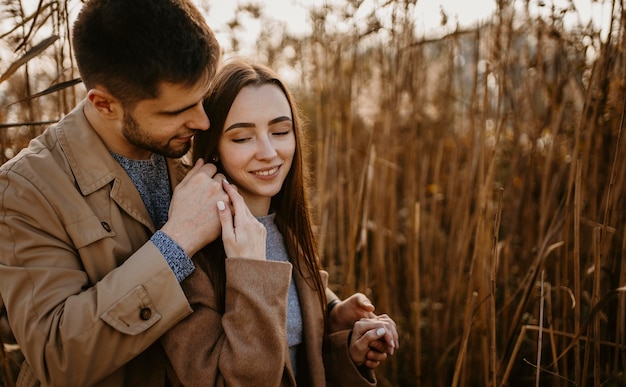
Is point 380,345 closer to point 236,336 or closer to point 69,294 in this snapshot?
point 236,336

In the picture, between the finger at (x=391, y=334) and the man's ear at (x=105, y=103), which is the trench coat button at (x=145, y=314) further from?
the finger at (x=391, y=334)

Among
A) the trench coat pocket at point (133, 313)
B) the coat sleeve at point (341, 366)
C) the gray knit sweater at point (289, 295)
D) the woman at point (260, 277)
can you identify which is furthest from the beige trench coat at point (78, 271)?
the coat sleeve at point (341, 366)

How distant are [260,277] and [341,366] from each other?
46 centimetres

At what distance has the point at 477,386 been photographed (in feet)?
7.91

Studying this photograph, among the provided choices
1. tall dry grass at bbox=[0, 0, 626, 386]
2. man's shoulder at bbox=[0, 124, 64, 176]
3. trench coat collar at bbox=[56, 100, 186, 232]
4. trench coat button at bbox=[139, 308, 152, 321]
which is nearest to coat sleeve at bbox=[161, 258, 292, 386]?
trench coat button at bbox=[139, 308, 152, 321]

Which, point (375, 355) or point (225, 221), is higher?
point (225, 221)

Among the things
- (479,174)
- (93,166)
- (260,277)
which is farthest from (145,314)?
(479,174)

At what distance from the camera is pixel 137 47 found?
137cm

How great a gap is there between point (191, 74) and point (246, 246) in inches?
18.3

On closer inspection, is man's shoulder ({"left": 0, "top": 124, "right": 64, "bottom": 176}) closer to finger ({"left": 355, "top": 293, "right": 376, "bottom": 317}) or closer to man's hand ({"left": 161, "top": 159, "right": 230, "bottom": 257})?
man's hand ({"left": 161, "top": 159, "right": 230, "bottom": 257})

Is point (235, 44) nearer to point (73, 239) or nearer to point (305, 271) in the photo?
point (305, 271)

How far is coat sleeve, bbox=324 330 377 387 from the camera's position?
1595 mm

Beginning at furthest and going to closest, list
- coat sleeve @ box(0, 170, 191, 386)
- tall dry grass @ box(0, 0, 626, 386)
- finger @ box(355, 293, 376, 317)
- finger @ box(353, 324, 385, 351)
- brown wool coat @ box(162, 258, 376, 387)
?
tall dry grass @ box(0, 0, 626, 386)
finger @ box(355, 293, 376, 317)
finger @ box(353, 324, 385, 351)
brown wool coat @ box(162, 258, 376, 387)
coat sleeve @ box(0, 170, 191, 386)

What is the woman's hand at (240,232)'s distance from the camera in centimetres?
135
